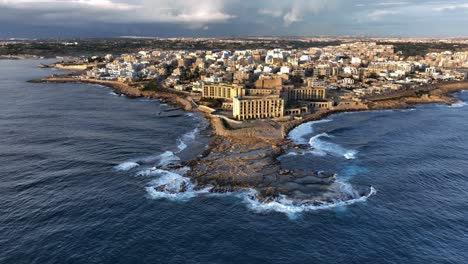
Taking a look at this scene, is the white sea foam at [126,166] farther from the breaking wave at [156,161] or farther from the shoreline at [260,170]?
the shoreline at [260,170]

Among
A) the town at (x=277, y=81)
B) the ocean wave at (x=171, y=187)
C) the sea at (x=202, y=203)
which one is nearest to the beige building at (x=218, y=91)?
the town at (x=277, y=81)

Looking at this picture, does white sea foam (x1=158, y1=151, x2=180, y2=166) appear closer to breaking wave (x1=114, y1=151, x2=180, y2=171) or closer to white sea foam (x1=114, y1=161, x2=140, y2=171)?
breaking wave (x1=114, y1=151, x2=180, y2=171)

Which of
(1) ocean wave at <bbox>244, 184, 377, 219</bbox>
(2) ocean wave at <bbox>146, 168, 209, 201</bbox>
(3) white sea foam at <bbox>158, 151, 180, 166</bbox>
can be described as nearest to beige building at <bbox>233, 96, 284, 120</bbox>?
(3) white sea foam at <bbox>158, 151, 180, 166</bbox>

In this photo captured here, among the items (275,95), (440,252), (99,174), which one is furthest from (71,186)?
(275,95)

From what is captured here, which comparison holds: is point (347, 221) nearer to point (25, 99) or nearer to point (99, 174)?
point (99, 174)

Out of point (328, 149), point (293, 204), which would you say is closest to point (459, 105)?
point (328, 149)

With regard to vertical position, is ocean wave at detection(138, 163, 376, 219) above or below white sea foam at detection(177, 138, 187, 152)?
below
